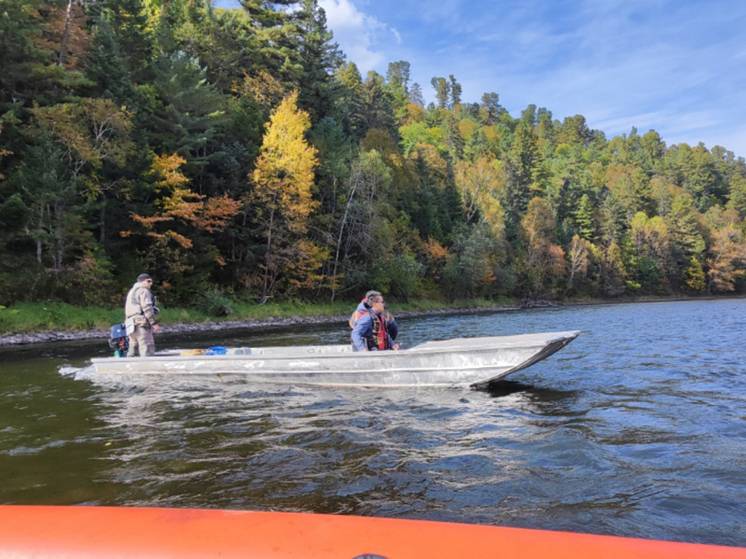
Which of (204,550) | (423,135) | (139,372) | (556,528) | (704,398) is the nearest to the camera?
(204,550)

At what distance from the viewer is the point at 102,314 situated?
23.0 meters

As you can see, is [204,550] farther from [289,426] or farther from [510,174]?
[510,174]

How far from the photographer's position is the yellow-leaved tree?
31.8 meters

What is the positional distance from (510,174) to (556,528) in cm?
7759

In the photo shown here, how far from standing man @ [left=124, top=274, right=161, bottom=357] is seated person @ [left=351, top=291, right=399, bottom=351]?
471 centimetres

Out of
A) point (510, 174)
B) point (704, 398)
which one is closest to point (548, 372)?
point (704, 398)

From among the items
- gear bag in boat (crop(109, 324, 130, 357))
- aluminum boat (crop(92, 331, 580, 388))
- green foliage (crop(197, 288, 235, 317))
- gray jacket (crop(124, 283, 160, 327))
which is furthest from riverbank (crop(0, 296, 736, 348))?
aluminum boat (crop(92, 331, 580, 388))

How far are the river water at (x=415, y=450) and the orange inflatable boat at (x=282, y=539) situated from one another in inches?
92.1

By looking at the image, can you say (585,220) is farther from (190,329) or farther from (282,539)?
(282,539)

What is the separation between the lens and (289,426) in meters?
7.34

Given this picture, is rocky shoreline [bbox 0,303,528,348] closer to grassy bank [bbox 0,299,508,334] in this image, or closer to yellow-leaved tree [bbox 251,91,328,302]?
grassy bank [bbox 0,299,508,334]

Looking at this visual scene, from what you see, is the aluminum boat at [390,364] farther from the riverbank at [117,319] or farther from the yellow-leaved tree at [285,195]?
the yellow-leaved tree at [285,195]

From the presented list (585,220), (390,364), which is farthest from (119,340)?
(585,220)

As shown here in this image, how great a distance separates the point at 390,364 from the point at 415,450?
10.6 ft
